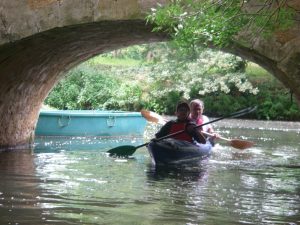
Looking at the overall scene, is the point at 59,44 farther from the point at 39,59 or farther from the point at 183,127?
the point at 183,127

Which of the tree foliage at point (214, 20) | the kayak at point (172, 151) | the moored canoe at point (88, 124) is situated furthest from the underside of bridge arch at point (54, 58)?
the moored canoe at point (88, 124)

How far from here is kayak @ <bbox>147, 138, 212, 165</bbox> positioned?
11.0m

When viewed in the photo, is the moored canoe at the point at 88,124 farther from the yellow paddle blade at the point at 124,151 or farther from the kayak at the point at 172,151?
the kayak at the point at 172,151

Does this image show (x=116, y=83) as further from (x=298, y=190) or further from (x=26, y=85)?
(x=298, y=190)

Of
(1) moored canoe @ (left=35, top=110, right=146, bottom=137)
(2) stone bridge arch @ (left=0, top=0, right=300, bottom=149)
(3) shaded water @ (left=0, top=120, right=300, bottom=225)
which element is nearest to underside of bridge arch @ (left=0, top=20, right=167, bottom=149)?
(2) stone bridge arch @ (left=0, top=0, right=300, bottom=149)

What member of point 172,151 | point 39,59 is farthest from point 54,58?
point 172,151

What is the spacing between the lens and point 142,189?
824cm

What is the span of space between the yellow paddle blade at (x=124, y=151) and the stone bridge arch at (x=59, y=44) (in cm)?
198

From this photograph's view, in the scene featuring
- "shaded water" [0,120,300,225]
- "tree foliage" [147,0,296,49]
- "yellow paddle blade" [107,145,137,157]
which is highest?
"tree foliage" [147,0,296,49]

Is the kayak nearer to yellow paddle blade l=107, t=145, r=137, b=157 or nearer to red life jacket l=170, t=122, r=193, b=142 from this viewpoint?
red life jacket l=170, t=122, r=193, b=142

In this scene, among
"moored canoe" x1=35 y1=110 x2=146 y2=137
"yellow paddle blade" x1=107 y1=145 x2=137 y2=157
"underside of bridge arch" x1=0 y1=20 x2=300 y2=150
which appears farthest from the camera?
"moored canoe" x1=35 y1=110 x2=146 y2=137

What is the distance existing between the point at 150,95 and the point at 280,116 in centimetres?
612

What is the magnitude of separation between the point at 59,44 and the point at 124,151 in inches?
127

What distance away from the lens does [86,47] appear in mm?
10664
